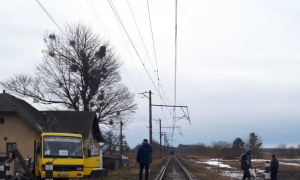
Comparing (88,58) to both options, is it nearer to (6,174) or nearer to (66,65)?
(66,65)

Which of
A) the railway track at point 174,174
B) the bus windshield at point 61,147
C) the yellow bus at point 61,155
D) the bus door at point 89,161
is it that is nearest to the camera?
the yellow bus at point 61,155

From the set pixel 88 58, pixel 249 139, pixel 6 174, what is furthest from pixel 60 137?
pixel 249 139

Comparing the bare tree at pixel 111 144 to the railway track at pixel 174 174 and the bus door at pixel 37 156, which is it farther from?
the bus door at pixel 37 156

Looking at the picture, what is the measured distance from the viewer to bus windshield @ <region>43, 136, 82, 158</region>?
1995 centimetres

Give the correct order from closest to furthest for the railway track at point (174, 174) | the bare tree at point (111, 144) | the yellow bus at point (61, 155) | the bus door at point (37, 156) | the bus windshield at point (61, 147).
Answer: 1. the yellow bus at point (61, 155)
2. the bus windshield at point (61, 147)
3. the bus door at point (37, 156)
4. the railway track at point (174, 174)
5. the bare tree at point (111, 144)

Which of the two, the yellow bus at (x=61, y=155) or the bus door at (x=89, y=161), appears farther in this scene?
the bus door at (x=89, y=161)

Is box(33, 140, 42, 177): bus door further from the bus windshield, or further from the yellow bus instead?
the bus windshield

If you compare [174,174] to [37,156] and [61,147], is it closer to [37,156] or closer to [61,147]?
[61,147]

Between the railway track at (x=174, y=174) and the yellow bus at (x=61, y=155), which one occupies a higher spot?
the yellow bus at (x=61, y=155)

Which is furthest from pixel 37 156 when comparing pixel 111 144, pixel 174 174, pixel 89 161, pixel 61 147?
pixel 111 144

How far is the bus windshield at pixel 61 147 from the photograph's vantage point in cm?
1995

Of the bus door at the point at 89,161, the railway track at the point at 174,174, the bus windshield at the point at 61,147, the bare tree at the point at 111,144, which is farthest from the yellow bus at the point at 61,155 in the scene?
the bare tree at the point at 111,144

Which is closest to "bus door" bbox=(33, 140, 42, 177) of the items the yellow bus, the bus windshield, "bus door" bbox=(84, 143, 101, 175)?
the yellow bus

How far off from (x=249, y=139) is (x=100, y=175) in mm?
79635
